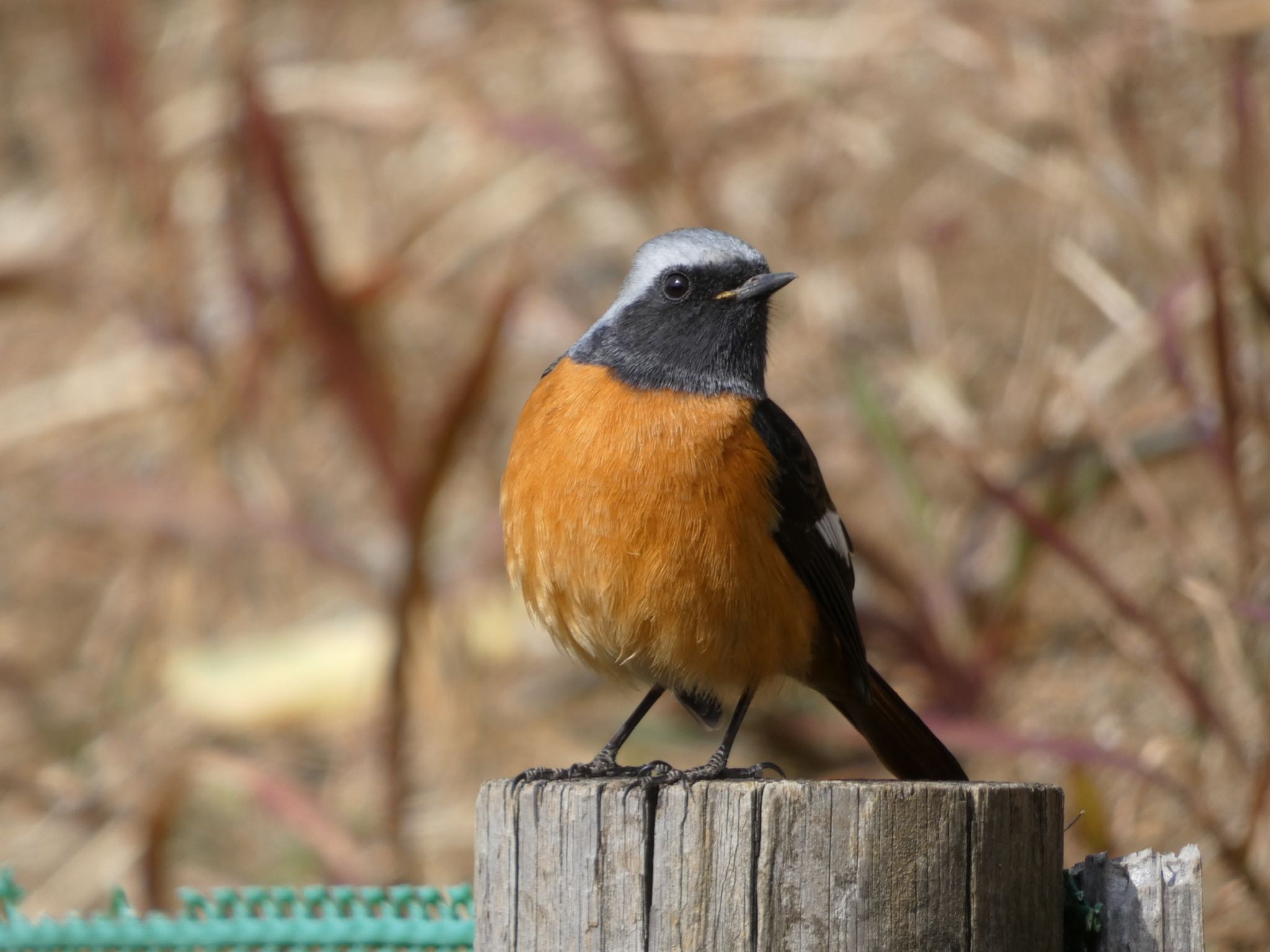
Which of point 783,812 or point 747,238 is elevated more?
point 747,238

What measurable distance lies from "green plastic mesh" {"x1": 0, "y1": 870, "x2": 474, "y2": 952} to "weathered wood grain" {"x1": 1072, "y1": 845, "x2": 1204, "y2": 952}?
1.25m

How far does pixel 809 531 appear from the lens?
3.87 meters

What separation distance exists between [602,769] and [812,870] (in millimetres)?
1264

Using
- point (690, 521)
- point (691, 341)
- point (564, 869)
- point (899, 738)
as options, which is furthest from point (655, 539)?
point (564, 869)

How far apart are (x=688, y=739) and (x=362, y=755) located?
5.49ft

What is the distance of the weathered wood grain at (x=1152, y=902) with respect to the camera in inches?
95.0

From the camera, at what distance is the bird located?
3510mm

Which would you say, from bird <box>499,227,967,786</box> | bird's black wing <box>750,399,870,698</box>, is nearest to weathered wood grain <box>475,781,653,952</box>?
bird <box>499,227,967,786</box>

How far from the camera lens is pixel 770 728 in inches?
242

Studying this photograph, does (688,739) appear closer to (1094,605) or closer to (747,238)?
(1094,605)

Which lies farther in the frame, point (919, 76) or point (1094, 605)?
point (919, 76)

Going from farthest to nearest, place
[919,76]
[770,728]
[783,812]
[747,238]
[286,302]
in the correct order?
[919,76] < [747,238] < [286,302] < [770,728] < [783,812]

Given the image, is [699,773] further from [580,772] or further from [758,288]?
[758,288]

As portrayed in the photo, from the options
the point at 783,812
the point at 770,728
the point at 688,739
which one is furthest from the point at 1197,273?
the point at 783,812
